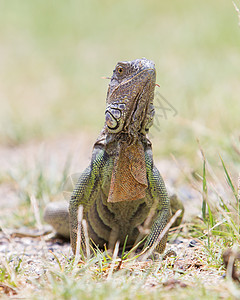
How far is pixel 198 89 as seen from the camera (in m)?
9.38

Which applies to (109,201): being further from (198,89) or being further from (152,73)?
(198,89)

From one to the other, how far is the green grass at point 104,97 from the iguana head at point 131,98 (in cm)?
64

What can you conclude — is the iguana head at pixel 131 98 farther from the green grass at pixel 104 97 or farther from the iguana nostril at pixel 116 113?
the green grass at pixel 104 97

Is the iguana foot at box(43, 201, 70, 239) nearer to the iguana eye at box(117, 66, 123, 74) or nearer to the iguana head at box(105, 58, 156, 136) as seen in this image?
the iguana head at box(105, 58, 156, 136)

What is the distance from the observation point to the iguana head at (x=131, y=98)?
3492 millimetres

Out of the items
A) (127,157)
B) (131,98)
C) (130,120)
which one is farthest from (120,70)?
(127,157)

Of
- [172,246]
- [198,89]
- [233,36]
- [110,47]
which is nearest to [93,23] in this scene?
[110,47]

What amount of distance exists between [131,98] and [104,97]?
8437 millimetres

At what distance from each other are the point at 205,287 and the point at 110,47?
47.2ft

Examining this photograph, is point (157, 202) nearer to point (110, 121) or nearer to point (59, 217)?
point (110, 121)

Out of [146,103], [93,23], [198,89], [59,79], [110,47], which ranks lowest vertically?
[146,103]

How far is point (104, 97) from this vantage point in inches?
467

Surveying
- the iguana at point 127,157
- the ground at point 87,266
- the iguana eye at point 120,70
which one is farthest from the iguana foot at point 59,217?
the iguana eye at point 120,70

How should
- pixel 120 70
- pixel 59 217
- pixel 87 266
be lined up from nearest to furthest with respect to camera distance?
1. pixel 87 266
2. pixel 120 70
3. pixel 59 217
